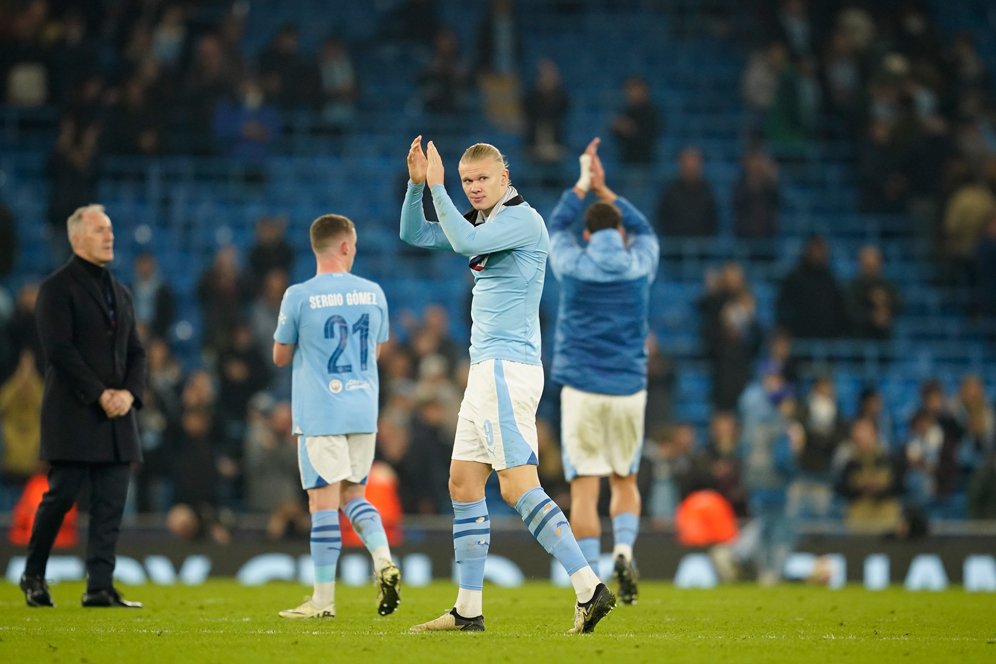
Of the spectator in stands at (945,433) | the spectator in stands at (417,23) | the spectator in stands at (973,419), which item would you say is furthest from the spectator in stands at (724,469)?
the spectator in stands at (417,23)

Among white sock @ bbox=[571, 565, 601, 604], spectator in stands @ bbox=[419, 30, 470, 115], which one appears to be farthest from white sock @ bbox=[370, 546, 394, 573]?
spectator in stands @ bbox=[419, 30, 470, 115]

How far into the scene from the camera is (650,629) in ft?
29.9

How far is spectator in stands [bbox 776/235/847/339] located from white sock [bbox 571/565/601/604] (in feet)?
42.2

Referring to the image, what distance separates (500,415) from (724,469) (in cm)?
926

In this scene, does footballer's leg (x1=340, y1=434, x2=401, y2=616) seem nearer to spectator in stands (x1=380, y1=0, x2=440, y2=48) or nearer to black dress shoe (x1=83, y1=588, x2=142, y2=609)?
black dress shoe (x1=83, y1=588, x2=142, y2=609)

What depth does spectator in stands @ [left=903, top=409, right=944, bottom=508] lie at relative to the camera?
1858 centimetres

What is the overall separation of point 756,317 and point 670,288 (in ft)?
5.93

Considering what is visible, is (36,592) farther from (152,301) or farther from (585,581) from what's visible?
(152,301)

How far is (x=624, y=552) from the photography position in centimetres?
1138

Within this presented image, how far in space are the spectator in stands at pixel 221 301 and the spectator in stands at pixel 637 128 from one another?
609 centimetres

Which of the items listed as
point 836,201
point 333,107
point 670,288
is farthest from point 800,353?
point 333,107

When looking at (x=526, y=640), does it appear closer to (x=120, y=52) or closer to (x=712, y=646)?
(x=712, y=646)

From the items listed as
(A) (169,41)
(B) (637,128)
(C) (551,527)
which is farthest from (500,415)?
(A) (169,41)

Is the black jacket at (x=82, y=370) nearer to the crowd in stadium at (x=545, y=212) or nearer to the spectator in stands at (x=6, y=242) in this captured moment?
the crowd in stadium at (x=545, y=212)
